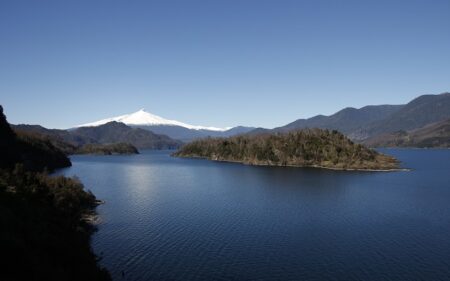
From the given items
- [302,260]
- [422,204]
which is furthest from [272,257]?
[422,204]

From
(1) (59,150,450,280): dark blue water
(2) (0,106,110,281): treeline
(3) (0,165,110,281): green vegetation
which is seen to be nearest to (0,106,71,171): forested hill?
(1) (59,150,450,280): dark blue water

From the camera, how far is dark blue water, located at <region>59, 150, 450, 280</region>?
43812mm

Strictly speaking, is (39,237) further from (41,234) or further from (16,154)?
(16,154)

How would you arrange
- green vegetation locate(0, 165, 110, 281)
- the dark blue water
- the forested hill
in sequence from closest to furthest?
green vegetation locate(0, 165, 110, 281) → the dark blue water → the forested hill

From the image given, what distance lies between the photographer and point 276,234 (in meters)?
59.2

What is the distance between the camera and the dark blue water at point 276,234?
43812mm

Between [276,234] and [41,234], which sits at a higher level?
[41,234]

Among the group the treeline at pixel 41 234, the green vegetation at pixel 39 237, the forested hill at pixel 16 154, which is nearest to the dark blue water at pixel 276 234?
the treeline at pixel 41 234

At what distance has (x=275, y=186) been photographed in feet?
385

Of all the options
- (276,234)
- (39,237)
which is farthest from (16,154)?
(276,234)

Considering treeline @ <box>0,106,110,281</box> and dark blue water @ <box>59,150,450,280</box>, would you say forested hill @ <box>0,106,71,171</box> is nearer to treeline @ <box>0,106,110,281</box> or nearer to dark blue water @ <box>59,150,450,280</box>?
dark blue water @ <box>59,150,450,280</box>

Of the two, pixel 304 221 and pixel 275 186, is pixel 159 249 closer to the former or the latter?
pixel 304 221

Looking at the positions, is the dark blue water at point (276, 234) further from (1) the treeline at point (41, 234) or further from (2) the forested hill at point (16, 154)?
(2) the forested hill at point (16, 154)

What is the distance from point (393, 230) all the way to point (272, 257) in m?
25.3
